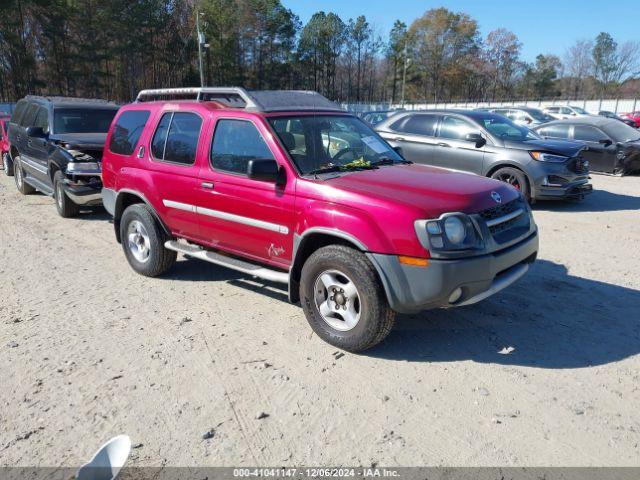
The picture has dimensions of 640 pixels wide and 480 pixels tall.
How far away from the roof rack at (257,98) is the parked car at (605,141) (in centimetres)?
947

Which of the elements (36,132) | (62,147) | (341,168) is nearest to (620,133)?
(341,168)

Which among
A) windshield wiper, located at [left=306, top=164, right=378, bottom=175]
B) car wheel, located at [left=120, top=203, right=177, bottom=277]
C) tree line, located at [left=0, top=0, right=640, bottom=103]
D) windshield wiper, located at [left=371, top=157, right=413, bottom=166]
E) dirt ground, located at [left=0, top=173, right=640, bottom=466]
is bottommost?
dirt ground, located at [left=0, top=173, right=640, bottom=466]

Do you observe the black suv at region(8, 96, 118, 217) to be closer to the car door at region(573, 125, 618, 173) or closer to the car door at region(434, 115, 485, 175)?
the car door at region(434, 115, 485, 175)

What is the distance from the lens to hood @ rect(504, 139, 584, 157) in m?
8.85

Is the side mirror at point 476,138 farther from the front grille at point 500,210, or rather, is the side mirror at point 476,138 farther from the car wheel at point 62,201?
the car wheel at point 62,201

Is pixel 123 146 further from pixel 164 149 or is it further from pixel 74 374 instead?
pixel 74 374

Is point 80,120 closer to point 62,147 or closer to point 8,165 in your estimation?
point 62,147

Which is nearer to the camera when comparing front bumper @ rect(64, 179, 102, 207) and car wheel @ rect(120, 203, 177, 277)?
car wheel @ rect(120, 203, 177, 277)

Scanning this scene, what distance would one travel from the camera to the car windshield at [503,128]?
9406mm

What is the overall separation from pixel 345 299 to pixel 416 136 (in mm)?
6912

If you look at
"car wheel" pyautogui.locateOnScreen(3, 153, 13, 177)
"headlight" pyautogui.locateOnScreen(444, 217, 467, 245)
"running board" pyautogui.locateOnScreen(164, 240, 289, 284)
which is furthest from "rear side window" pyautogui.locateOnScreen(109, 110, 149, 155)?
"car wheel" pyautogui.locateOnScreen(3, 153, 13, 177)

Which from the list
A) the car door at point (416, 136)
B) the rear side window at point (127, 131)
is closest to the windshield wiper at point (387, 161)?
the rear side window at point (127, 131)

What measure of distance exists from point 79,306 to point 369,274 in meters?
3.06

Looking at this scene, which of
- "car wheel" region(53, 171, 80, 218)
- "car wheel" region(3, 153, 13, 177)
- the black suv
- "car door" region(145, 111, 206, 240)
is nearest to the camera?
"car door" region(145, 111, 206, 240)
